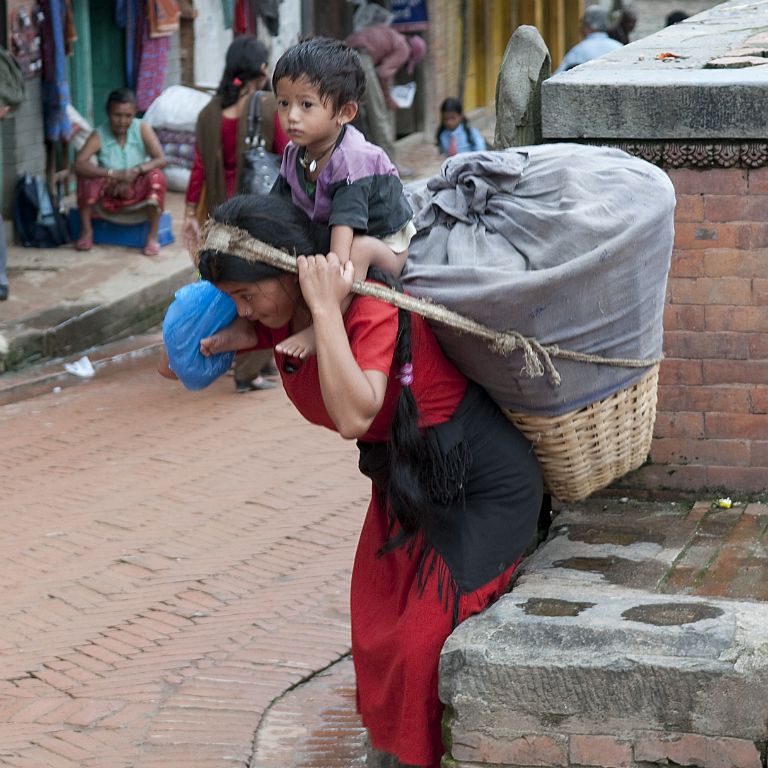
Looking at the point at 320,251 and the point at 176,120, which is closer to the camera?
the point at 320,251

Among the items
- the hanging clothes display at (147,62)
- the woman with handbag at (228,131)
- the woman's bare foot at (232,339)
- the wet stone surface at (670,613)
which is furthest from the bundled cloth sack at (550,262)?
the hanging clothes display at (147,62)

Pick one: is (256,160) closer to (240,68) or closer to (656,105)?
(240,68)

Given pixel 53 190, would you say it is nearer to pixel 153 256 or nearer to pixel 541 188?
pixel 153 256

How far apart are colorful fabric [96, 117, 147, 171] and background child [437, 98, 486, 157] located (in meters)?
3.63

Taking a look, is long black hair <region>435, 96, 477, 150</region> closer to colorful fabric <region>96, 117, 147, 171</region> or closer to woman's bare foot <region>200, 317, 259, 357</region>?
colorful fabric <region>96, 117, 147, 171</region>

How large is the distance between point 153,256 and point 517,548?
335 inches

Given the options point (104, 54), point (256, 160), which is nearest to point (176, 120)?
point (104, 54)

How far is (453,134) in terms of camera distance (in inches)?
583

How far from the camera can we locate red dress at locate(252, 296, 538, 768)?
3656 millimetres

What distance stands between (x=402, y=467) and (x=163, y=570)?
271 cm

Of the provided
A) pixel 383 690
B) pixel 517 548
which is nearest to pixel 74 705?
pixel 383 690

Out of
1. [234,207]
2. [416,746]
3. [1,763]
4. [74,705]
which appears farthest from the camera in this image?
[74,705]

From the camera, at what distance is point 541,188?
390 centimetres

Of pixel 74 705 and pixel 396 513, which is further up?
pixel 396 513
